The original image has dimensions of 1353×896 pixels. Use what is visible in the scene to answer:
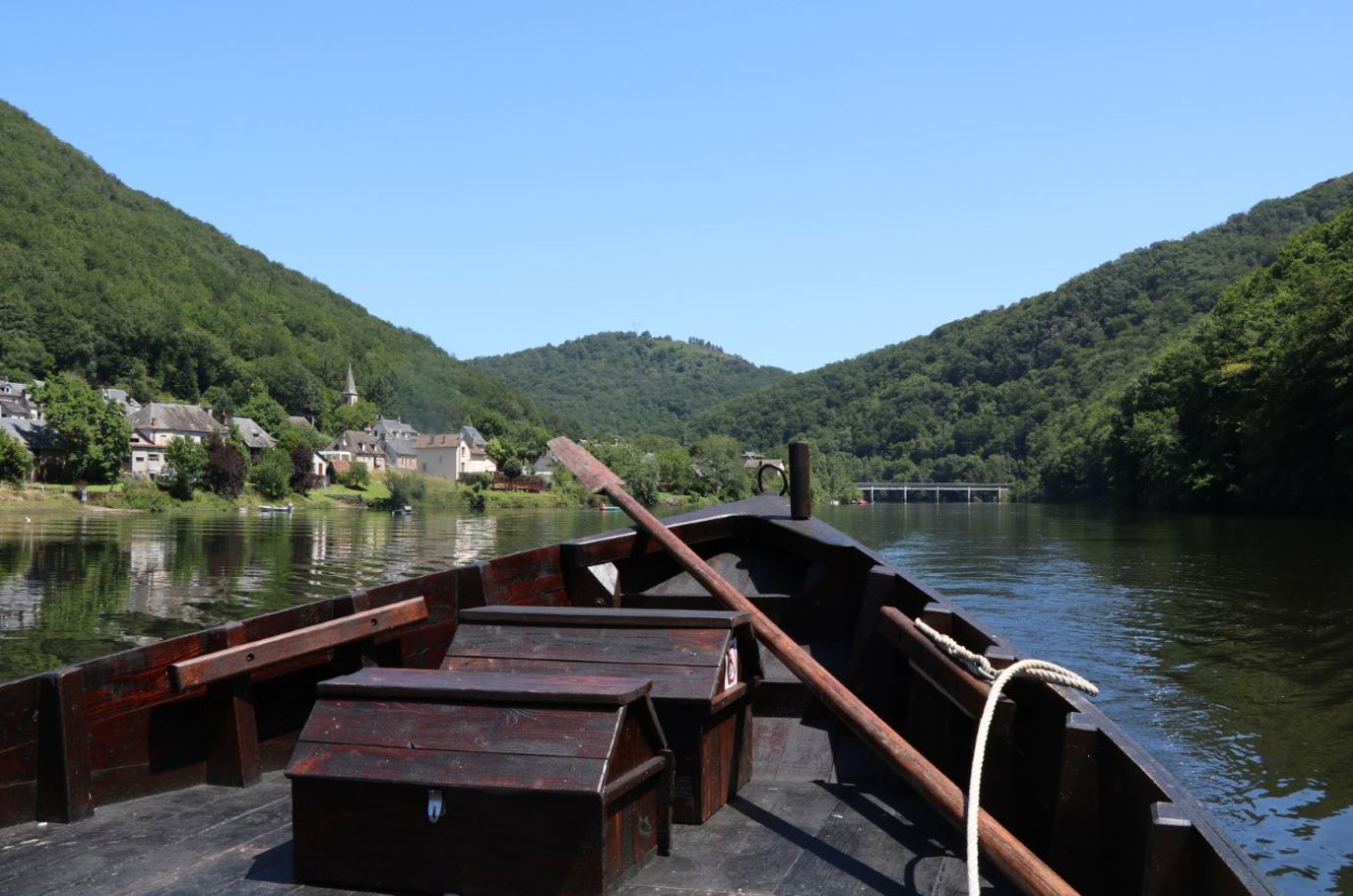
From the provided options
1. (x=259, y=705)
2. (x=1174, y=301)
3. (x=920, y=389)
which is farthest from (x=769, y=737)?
(x=920, y=389)

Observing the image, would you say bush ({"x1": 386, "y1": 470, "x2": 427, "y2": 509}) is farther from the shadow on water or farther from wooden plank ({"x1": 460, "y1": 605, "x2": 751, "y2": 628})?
wooden plank ({"x1": 460, "y1": 605, "x2": 751, "y2": 628})

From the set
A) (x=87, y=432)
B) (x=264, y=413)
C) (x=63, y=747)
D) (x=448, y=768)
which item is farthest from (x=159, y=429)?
(x=448, y=768)

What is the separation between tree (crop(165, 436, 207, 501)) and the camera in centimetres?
7475

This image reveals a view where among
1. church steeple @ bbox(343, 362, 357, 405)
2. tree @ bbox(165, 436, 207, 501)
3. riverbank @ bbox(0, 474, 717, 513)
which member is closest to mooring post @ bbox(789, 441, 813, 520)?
riverbank @ bbox(0, 474, 717, 513)

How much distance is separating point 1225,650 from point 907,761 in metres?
15.8

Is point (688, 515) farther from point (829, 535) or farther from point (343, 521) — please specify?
point (343, 521)

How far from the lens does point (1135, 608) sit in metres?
22.2

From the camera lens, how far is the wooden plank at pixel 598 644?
4.51 m

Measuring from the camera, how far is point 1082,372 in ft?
504

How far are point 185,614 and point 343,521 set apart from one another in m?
44.5

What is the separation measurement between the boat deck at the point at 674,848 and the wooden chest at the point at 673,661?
0.72ft

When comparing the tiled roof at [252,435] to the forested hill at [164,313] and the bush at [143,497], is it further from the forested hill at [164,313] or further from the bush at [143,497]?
the bush at [143,497]

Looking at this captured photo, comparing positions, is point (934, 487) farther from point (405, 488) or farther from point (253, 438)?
point (253, 438)

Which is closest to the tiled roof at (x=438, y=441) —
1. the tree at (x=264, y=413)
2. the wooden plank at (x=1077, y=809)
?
the tree at (x=264, y=413)
